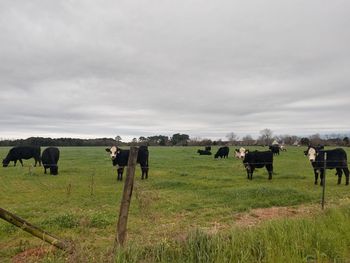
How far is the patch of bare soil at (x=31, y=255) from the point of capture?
5798 millimetres

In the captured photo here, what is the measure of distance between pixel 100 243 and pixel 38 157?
23.0 meters

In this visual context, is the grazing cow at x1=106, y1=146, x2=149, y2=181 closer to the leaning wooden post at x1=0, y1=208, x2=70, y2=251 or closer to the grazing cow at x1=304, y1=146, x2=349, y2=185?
the grazing cow at x1=304, y1=146, x2=349, y2=185

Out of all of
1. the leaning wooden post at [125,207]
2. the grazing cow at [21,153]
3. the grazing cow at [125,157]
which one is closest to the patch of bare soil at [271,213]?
the leaning wooden post at [125,207]

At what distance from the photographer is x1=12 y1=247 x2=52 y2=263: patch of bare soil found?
580 centimetres

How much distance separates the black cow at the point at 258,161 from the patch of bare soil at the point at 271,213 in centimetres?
769

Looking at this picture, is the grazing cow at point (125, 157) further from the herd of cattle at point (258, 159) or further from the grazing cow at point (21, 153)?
the grazing cow at point (21, 153)

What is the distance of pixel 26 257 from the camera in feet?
19.8

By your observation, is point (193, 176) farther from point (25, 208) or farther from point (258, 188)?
point (25, 208)

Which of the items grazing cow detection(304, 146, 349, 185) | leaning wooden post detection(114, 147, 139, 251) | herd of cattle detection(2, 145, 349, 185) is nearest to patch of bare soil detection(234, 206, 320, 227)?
herd of cattle detection(2, 145, 349, 185)

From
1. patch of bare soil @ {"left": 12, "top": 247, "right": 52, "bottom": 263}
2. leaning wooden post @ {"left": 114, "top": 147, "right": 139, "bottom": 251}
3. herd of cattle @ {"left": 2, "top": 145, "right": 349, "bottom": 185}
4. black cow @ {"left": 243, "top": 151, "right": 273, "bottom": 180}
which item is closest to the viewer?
leaning wooden post @ {"left": 114, "top": 147, "right": 139, "bottom": 251}

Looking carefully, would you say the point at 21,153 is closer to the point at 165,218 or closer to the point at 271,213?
the point at 165,218

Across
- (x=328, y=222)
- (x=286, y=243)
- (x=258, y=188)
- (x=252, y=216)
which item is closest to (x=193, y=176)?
(x=258, y=188)

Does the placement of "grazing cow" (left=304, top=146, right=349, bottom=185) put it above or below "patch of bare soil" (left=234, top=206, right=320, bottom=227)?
above

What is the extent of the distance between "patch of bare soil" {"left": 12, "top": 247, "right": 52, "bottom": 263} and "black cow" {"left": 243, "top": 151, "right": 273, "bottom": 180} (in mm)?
13755
